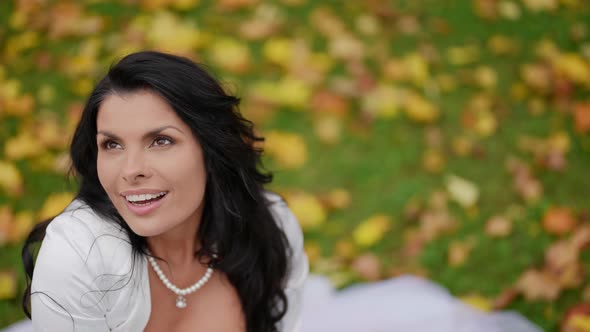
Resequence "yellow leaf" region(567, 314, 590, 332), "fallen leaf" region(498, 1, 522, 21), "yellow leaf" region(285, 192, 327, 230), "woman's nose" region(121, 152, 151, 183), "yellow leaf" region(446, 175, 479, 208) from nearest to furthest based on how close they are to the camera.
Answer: "woman's nose" region(121, 152, 151, 183) → "yellow leaf" region(567, 314, 590, 332) → "yellow leaf" region(285, 192, 327, 230) → "yellow leaf" region(446, 175, 479, 208) → "fallen leaf" region(498, 1, 522, 21)

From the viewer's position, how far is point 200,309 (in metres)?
2.12

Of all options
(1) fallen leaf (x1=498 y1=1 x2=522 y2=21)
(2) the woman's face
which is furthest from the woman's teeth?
(1) fallen leaf (x1=498 y1=1 x2=522 y2=21)

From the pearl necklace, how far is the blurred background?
117cm

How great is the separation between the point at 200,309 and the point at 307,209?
1456 millimetres

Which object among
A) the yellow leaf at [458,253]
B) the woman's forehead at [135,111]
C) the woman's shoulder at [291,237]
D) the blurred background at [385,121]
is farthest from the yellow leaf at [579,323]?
the woman's forehead at [135,111]

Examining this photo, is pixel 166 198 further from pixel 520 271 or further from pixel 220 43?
pixel 220 43

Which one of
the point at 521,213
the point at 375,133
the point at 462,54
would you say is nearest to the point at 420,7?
the point at 462,54

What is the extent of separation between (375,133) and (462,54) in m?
0.98

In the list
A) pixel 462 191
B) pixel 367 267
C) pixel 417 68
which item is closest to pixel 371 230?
pixel 367 267

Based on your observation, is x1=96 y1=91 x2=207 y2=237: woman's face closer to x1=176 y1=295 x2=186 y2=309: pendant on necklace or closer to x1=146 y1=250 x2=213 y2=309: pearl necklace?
x1=146 y1=250 x2=213 y2=309: pearl necklace

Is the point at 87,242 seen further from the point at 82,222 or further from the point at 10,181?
the point at 10,181

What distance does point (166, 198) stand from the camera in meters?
1.75

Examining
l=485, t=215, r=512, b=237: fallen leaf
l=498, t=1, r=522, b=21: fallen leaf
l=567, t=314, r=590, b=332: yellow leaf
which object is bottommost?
l=567, t=314, r=590, b=332: yellow leaf

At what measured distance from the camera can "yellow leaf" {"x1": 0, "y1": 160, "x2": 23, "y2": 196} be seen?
138 inches
